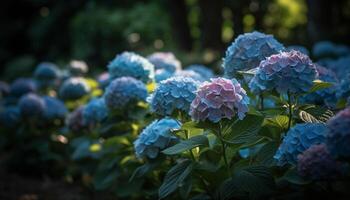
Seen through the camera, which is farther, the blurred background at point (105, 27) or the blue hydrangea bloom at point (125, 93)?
the blurred background at point (105, 27)

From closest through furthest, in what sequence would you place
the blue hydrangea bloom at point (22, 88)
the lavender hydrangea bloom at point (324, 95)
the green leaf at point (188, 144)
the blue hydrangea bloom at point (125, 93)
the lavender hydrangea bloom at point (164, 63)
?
the green leaf at point (188, 144)
the lavender hydrangea bloom at point (324, 95)
the blue hydrangea bloom at point (125, 93)
the lavender hydrangea bloom at point (164, 63)
the blue hydrangea bloom at point (22, 88)

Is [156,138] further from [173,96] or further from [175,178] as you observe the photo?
[175,178]

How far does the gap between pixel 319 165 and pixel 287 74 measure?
0.49 meters

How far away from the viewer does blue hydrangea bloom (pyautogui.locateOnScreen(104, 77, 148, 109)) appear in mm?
3359

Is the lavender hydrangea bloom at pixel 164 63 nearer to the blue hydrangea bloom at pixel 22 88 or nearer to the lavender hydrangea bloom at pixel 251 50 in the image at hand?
the lavender hydrangea bloom at pixel 251 50

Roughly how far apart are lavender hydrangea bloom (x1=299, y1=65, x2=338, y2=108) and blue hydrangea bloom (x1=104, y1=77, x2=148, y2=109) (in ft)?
3.28

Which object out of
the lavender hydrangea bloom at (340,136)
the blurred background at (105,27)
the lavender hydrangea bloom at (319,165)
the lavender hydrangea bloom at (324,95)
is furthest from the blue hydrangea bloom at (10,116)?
the blurred background at (105,27)

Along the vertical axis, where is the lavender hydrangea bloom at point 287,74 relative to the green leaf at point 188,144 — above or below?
above

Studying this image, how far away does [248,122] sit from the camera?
2.44m

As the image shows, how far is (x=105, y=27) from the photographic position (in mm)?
13508

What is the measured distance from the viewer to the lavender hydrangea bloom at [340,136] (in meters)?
1.81

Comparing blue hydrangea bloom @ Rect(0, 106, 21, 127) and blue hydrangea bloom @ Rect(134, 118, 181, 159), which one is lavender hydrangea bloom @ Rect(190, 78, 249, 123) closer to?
blue hydrangea bloom @ Rect(134, 118, 181, 159)

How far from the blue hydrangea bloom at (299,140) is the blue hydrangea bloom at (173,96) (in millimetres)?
603

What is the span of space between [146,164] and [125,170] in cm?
68
